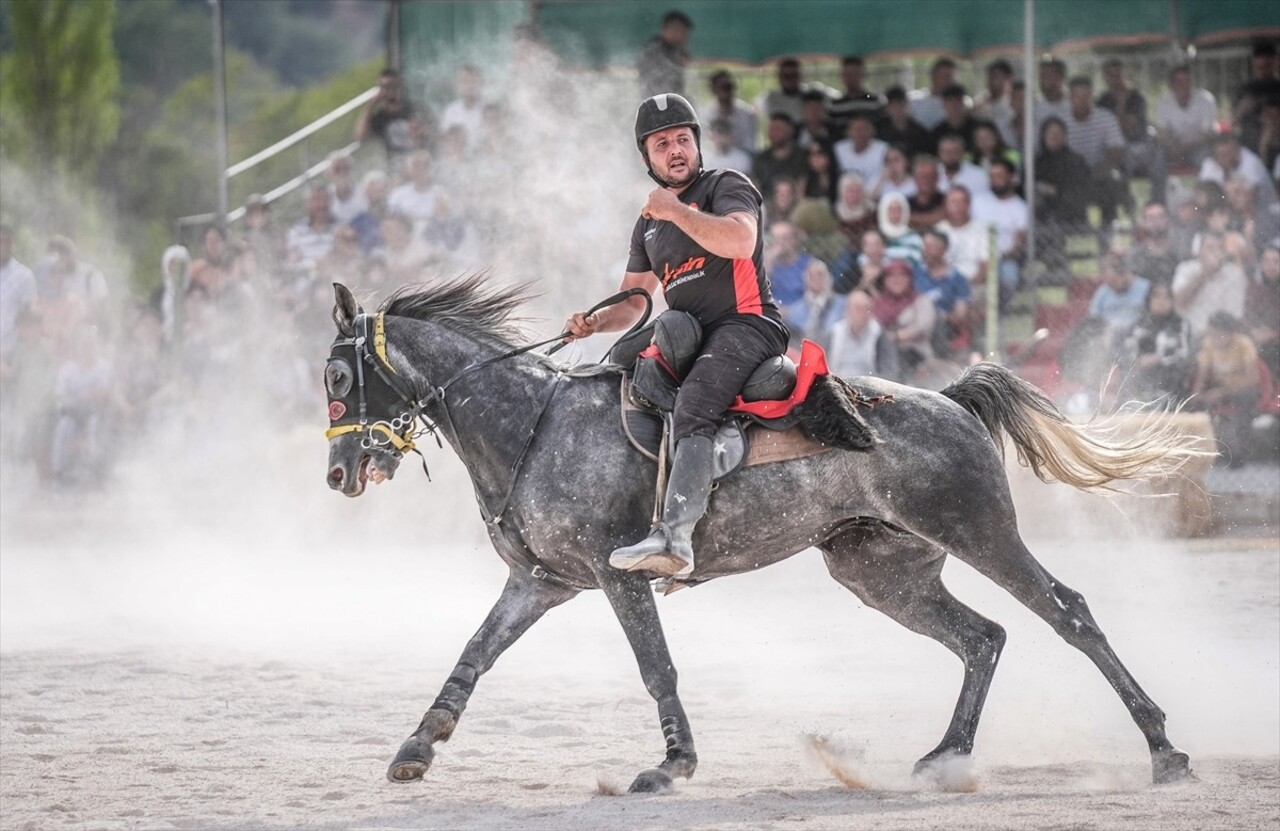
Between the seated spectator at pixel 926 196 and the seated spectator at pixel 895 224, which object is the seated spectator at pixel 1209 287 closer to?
the seated spectator at pixel 895 224

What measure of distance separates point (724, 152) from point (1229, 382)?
4.87 m

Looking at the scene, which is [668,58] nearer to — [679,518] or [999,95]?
[999,95]

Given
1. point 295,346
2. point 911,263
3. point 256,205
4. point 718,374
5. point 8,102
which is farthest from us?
point 8,102

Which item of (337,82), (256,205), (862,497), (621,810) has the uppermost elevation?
(337,82)

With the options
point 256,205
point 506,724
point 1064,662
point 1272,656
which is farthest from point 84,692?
point 256,205

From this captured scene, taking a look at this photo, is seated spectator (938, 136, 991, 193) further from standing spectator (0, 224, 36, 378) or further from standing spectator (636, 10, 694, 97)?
standing spectator (0, 224, 36, 378)

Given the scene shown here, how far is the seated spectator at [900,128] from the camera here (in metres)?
14.5

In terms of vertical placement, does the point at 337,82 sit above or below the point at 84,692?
above

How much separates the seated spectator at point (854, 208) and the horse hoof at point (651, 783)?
28.4ft

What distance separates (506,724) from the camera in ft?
23.9

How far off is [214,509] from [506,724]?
22.6ft

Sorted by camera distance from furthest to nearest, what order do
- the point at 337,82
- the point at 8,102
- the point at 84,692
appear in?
the point at 337,82 < the point at 8,102 < the point at 84,692

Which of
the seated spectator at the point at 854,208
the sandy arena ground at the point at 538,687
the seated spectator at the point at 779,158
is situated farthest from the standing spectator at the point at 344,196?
the seated spectator at the point at 854,208

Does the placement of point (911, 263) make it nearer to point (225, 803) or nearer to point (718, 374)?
point (718, 374)
